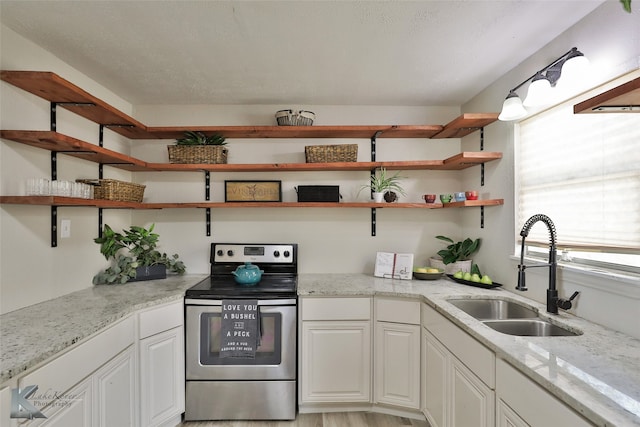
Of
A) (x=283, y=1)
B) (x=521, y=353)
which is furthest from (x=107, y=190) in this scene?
(x=521, y=353)

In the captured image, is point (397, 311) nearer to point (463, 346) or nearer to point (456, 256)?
point (463, 346)

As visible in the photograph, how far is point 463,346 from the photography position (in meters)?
1.54

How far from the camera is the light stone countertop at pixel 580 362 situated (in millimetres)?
872

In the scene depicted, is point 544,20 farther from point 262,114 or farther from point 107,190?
point 107,190

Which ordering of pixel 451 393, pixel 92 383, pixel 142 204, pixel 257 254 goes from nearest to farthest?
pixel 92 383
pixel 451 393
pixel 142 204
pixel 257 254

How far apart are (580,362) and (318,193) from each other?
1.84 metres

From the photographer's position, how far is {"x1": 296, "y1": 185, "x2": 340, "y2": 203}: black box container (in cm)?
255

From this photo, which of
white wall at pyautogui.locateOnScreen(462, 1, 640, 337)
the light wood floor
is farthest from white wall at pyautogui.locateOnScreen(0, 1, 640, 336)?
the light wood floor

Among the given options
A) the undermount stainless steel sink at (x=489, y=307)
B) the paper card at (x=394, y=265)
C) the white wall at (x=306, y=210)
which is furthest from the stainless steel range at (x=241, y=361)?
the undermount stainless steel sink at (x=489, y=307)

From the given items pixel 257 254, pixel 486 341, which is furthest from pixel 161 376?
pixel 486 341

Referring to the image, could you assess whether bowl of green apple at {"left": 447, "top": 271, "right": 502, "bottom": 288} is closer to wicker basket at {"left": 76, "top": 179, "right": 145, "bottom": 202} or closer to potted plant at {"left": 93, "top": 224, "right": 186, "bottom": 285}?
potted plant at {"left": 93, "top": 224, "right": 186, "bottom": 285}

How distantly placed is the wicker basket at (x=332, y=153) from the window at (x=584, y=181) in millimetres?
1127

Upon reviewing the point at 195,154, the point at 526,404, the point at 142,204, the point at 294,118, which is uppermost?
the point at 294,118

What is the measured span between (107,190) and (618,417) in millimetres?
2553
